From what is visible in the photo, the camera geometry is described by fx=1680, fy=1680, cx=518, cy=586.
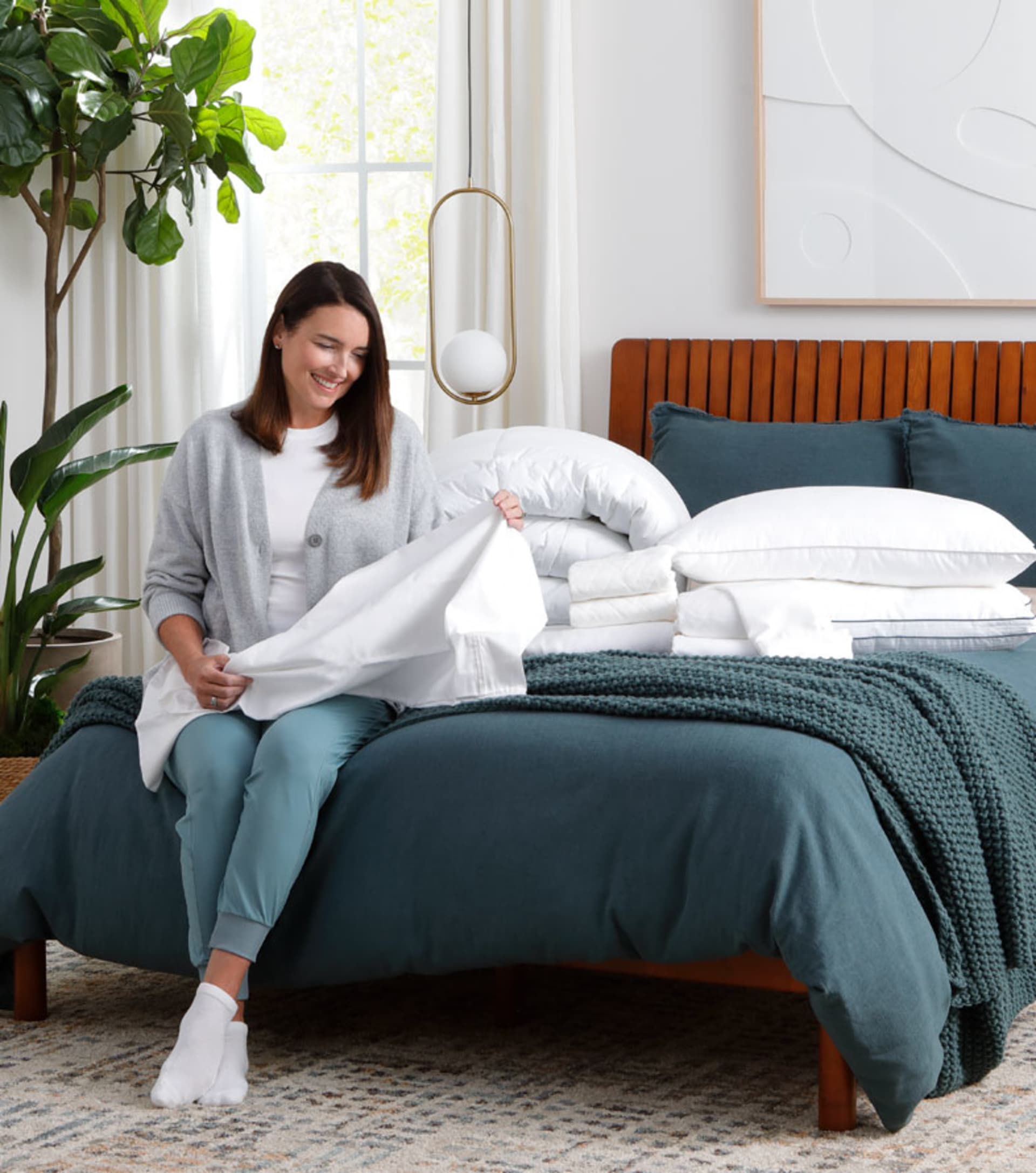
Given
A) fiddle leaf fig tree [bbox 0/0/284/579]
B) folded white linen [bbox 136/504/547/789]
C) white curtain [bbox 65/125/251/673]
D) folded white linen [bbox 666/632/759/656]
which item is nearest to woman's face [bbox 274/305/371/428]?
folded white linen [bbox 136/504/547/789]

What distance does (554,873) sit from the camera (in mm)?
2053

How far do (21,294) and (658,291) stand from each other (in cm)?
172

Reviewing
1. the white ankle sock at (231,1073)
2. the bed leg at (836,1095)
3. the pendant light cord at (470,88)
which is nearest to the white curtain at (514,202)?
the pendant light cord at (470,88)

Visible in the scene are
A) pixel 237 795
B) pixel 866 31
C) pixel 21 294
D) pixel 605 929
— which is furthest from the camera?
pixel 21 294

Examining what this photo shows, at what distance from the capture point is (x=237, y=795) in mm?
2209

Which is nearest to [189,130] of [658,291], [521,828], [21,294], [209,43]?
[209,43]

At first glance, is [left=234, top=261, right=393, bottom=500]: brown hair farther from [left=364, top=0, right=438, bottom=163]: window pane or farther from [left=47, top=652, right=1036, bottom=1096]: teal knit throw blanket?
[left=364, top=0, right=438, bottom=163]: window pane

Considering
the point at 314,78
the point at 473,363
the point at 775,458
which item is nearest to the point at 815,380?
the point at 775,458

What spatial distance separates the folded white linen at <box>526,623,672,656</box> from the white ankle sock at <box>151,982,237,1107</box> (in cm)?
90

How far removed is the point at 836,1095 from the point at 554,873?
0.42 metres

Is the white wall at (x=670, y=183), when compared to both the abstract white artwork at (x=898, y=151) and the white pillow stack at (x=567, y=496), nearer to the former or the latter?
the abstract white artwork at (x=898, y=151)

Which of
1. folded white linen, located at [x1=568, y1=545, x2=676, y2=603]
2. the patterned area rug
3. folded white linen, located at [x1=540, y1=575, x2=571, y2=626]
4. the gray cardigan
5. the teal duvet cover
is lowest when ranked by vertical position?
the patterned area rug

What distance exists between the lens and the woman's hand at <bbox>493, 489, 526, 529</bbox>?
244 cm

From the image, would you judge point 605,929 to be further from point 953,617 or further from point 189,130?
point 189,130
